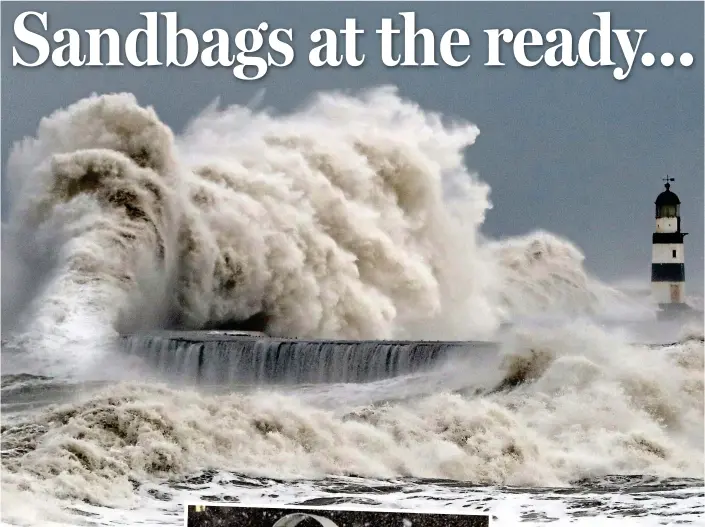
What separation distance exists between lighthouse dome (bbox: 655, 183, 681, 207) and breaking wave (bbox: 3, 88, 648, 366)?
2.41 feet

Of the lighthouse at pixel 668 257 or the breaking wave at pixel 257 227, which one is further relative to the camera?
the breaking wave at pixel 257 227

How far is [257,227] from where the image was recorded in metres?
6.68

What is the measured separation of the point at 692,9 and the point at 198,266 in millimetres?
2945

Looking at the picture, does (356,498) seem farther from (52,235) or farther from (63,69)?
(63,69)

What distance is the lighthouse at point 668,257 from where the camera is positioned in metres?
6.34

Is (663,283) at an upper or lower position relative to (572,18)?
lower

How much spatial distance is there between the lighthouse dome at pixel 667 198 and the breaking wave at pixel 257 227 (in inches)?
28.9

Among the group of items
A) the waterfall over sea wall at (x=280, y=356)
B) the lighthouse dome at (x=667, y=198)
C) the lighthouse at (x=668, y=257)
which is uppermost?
the lighthouse dome at (x=667, y=198)

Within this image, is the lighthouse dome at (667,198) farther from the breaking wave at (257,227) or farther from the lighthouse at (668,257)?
the breaking wave at (257,227)

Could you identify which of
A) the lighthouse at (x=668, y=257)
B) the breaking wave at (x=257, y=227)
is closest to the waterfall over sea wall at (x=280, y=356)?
the breaking wave at (x=257, y=227)

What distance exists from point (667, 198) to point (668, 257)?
312 mm

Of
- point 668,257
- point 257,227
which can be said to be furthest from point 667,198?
point 257,227

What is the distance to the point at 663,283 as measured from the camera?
251 inches

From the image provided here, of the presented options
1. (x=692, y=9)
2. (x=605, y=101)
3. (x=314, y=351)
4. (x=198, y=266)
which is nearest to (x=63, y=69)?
(x=198, y=266)
